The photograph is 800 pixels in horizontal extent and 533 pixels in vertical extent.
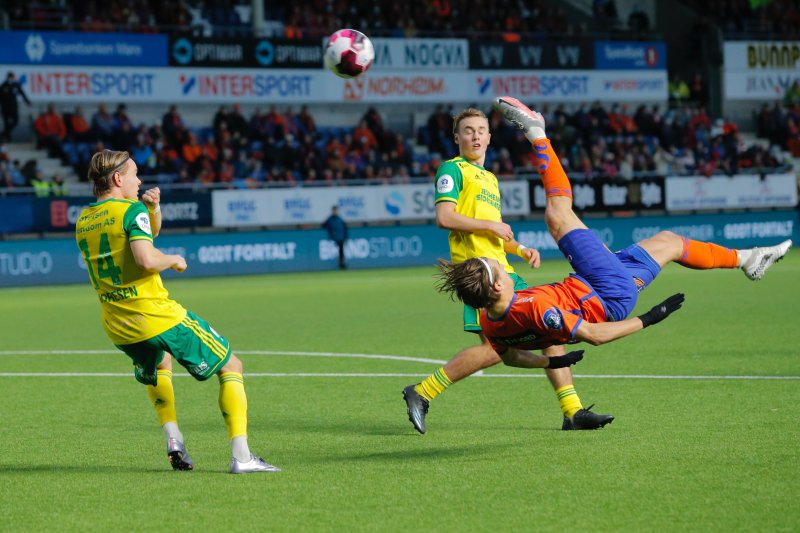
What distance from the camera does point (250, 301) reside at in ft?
74.0

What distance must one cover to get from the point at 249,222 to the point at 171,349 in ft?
84.1

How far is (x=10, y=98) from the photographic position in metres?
32.0

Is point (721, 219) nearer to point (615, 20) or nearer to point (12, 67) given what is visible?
point (615, 20)

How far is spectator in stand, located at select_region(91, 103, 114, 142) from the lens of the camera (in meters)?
31.9

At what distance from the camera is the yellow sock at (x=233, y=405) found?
7.06m

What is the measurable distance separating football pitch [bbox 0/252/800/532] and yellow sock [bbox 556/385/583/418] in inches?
9.2

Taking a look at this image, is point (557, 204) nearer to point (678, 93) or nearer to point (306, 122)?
point (306, 122)

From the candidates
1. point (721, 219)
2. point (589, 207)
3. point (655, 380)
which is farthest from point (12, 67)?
point (655, 380)

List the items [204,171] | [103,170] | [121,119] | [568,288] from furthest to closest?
[204,171] → [121,119] → [568,288] → [103,170]

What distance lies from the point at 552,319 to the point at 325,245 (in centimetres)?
2646

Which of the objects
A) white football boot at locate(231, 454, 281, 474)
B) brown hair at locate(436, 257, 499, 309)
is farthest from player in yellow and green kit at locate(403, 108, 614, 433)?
white football boot at locate(231, 454, 281, 474)

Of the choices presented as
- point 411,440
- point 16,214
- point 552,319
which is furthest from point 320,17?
point 552,319

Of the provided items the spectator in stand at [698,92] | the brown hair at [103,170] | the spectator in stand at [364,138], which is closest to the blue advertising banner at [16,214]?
the spectator in stand at [364,138]

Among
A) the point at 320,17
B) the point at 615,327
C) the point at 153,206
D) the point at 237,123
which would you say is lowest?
the point at 615,327
